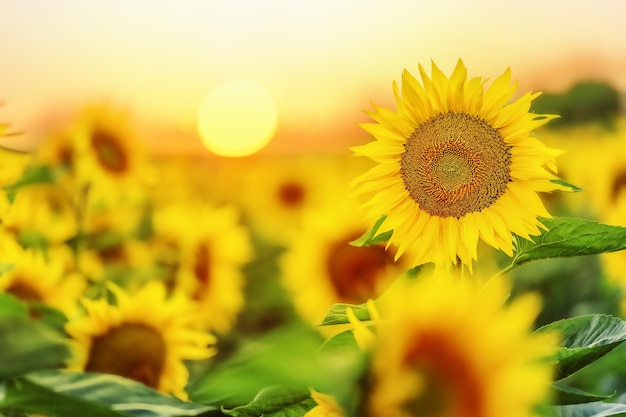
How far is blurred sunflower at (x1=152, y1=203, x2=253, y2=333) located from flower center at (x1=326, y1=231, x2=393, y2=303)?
0.41 ft

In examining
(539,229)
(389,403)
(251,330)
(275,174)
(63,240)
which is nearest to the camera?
(389,403)

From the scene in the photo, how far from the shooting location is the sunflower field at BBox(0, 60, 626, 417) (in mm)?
160

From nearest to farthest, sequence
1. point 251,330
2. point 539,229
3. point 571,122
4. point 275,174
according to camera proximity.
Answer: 1. point 539,229
2. point 251,330
3. point 571,122
4. point 275,174

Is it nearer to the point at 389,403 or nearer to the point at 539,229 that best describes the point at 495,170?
the point at 539,229

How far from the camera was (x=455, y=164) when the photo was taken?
0.26 meters

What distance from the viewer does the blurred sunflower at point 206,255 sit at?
681mm

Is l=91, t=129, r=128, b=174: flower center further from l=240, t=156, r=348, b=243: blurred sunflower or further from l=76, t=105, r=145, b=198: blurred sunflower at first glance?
l=240, t=156, r=348, b=243: blurred sunflower

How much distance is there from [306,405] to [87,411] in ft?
0.24

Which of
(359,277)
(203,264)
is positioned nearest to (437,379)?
(359,277)

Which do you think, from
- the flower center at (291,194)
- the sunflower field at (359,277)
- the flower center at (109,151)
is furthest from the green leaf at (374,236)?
the flower center at (291,194)

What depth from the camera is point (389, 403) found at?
6.1 inches

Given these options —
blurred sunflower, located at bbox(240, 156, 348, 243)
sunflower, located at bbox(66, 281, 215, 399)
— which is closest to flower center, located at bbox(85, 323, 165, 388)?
sunflower, located at bbox(66, 281, 215, 399)

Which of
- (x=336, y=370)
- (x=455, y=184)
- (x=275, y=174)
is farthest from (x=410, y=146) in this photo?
(x=275, y=174)

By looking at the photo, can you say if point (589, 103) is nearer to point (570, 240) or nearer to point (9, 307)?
point (570, 240)
